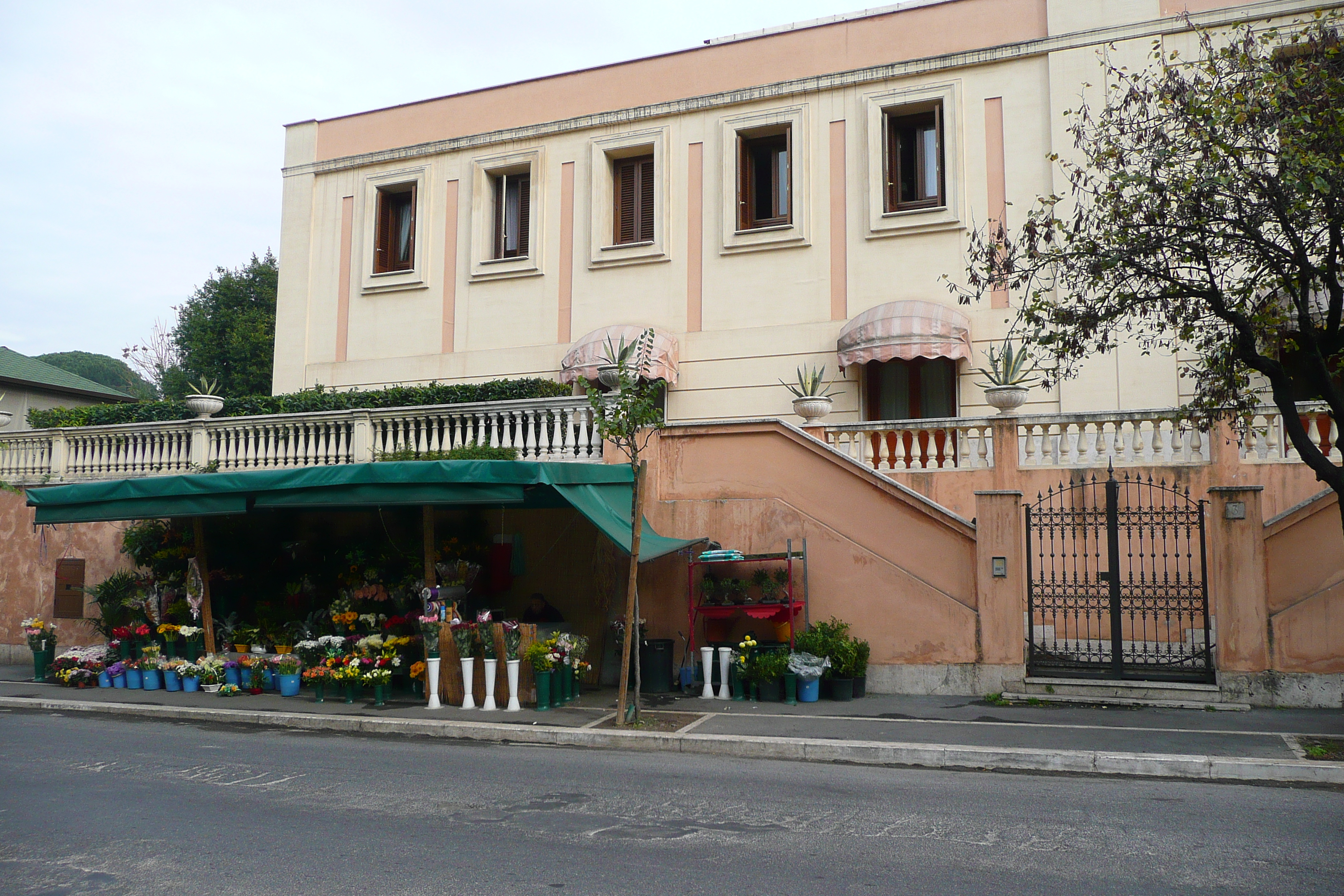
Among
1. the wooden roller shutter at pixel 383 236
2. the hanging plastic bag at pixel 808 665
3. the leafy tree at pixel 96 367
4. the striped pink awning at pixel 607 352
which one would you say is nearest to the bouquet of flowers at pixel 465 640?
the hanging plastic bag at pixel 808 665

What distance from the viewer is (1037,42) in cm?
1769

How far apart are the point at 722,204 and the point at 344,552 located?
32.6ft

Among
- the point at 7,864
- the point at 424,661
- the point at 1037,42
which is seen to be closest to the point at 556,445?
the point at 424,661

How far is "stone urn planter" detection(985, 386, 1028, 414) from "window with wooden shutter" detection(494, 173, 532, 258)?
11.3 meters

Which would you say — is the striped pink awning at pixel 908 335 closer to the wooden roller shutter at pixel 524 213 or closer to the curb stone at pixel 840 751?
the wooden roller shutter at pixel 524 213

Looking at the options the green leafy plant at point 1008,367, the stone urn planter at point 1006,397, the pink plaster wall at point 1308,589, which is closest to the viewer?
the pink plaster wall at point 1308,589

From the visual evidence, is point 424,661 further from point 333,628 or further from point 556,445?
point 556,445

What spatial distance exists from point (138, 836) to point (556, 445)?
342 inches

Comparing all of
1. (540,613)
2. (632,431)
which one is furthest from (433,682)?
(632,431)

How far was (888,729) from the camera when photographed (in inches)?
398

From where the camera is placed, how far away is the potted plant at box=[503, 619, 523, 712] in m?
11.7

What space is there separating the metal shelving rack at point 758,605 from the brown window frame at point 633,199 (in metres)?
9.38

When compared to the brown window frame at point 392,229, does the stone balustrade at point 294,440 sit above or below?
below

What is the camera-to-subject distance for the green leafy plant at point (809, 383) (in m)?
17.7
